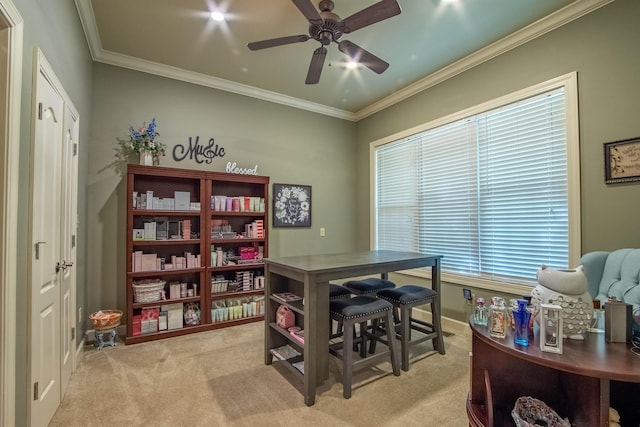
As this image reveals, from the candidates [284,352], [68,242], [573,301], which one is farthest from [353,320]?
[68,242]

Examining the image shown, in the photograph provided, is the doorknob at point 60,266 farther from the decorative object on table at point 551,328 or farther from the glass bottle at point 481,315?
the decorative object on table at point 551,328

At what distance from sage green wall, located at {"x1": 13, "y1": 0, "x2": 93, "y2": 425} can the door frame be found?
0.09 m

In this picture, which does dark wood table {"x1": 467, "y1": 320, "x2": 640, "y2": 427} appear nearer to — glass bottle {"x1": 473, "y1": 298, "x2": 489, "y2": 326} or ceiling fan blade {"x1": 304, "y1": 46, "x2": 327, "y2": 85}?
glass bottle {"x1": 473, "y1": 298, "x2": 489, "y2": 326}

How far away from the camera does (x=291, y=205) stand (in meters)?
4.48

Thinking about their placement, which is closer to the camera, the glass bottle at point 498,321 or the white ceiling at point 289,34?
the glass bottle at point 498,321

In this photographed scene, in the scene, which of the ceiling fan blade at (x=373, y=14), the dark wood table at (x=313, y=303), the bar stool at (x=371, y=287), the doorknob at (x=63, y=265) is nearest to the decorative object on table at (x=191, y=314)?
the dark wood table at (x=313, y=303)

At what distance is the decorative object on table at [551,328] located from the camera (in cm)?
Result: 121

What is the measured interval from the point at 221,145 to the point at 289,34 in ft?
5.45

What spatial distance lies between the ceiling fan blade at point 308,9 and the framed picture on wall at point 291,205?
2.51 meters

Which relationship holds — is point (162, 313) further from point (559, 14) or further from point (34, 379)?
point (559, 14)

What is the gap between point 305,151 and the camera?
466 centimetres

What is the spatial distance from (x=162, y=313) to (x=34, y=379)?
5.60 feet

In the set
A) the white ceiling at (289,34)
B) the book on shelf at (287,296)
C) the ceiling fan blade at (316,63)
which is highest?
the white ceiling at (289,34)

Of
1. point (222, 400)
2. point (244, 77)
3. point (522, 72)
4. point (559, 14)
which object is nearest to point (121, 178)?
point (244, 77)
